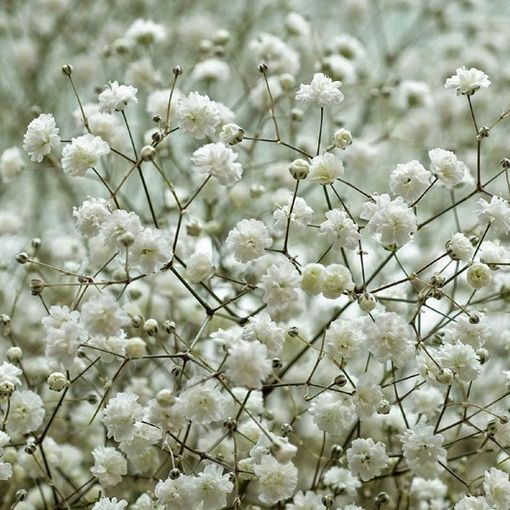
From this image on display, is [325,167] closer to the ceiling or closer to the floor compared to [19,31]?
closer to the floor

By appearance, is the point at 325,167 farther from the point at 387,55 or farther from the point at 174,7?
the point at 174,7

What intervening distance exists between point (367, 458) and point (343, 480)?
6cm

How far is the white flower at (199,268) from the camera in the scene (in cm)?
65

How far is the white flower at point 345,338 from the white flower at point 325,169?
110mm

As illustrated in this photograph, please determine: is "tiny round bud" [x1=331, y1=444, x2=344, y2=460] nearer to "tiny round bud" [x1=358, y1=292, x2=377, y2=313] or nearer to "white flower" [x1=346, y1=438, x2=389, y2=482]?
"white flower" [x1=346, y1=438, x2=389, y2=482]

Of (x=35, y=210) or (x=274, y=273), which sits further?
(x=35, y=210)

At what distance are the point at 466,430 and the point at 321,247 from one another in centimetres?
33

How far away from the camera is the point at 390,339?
603 millimetres

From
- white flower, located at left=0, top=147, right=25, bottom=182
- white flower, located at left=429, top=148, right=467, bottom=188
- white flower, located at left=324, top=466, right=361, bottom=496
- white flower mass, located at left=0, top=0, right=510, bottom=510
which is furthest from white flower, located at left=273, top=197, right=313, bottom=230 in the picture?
white flower, located at left=0, top=147, right=25, bottom=182

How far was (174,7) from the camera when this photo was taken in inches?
55.2

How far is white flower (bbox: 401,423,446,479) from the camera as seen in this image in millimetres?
630

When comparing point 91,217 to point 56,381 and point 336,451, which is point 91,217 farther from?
point 336,451

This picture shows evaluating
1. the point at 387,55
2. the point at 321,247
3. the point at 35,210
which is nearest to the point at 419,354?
the point at 321,247

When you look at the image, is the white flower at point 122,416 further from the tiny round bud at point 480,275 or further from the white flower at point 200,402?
the tiny round bud at point 480,275
